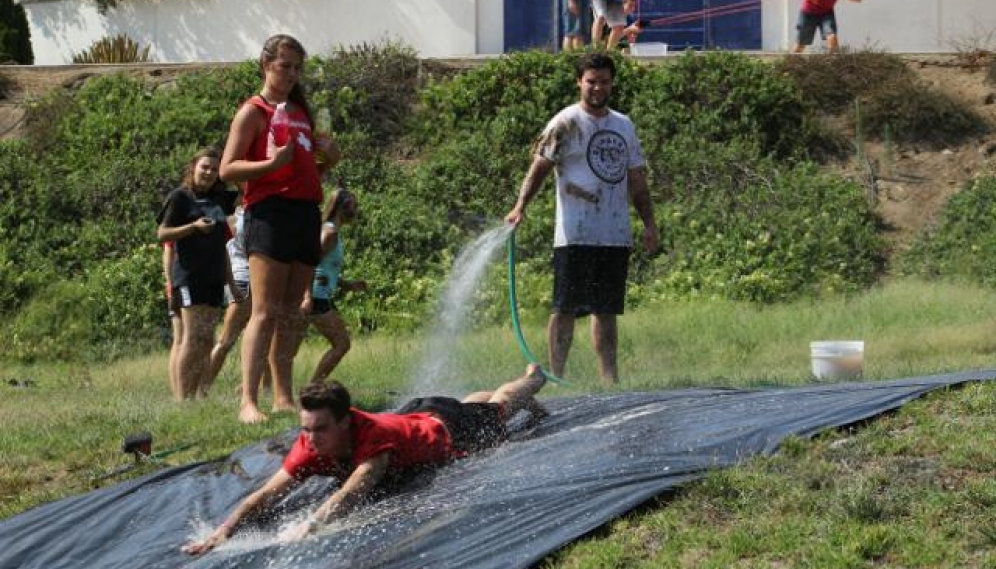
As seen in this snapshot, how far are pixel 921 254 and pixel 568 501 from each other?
9.29m

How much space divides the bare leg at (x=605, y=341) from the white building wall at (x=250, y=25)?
10225 mm

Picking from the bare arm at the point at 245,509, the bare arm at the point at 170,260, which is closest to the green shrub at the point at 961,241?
the bare arm at the point at 170,260

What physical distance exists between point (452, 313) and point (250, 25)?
744 centimetres

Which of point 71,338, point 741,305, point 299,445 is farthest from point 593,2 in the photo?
point 299,445

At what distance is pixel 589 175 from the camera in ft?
31.1

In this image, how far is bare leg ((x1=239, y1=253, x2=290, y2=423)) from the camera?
8258mm

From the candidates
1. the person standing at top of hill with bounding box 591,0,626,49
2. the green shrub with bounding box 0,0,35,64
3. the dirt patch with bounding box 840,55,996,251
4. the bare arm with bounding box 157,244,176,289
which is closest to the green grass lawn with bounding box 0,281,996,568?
the bare arm with bounding box 157,244,176,289

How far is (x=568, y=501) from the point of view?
616cm

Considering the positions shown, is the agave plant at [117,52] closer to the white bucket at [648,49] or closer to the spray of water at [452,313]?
the white bucket at [648,49]

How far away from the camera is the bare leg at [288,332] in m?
8.38

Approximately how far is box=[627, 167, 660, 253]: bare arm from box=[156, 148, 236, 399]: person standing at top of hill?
2350mm

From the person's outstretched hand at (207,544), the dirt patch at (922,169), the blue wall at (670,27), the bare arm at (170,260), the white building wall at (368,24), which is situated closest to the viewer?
the person's outstretched hand at (207,544)

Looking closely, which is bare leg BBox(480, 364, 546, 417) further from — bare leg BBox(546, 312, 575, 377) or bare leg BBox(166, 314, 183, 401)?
bare leg BBox(166, 314, 183, 401)

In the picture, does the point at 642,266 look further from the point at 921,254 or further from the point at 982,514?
the point at 982,514
